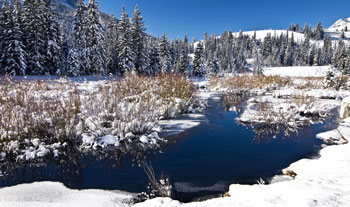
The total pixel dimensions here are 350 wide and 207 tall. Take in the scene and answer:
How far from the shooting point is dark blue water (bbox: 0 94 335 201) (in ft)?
11.4

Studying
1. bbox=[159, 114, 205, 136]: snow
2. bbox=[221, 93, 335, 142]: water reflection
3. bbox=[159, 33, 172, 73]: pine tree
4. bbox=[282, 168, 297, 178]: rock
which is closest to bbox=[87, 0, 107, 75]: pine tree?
bbox=[159, 33, 172, 73]: pine tree

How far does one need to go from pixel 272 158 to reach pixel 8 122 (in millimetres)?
5850

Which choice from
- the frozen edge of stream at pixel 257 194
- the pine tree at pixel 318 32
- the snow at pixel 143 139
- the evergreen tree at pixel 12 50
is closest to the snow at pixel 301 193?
the frozen edge of stream at pixel 257 194

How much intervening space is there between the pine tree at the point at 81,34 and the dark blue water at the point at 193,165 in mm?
24636

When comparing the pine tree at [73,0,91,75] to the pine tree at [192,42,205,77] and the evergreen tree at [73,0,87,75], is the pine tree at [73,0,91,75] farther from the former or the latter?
the pine tree at [192,42,205,77]

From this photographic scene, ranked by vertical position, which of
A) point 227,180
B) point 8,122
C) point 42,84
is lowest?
point 227,180

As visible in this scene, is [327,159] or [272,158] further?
[272,158]

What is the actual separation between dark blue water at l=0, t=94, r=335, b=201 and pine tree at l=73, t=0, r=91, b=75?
80.8 ft

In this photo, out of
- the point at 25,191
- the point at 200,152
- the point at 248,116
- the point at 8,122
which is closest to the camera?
the point at 25,191

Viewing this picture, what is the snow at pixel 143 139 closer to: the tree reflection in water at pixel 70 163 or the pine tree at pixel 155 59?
the tree reflection in water at pixel 70 163

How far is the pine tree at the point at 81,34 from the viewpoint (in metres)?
26.3

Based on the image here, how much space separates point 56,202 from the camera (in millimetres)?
2824

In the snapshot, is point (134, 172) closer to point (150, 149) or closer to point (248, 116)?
point (150, 149)

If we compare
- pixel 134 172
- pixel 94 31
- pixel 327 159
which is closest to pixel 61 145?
pixel 134 172
